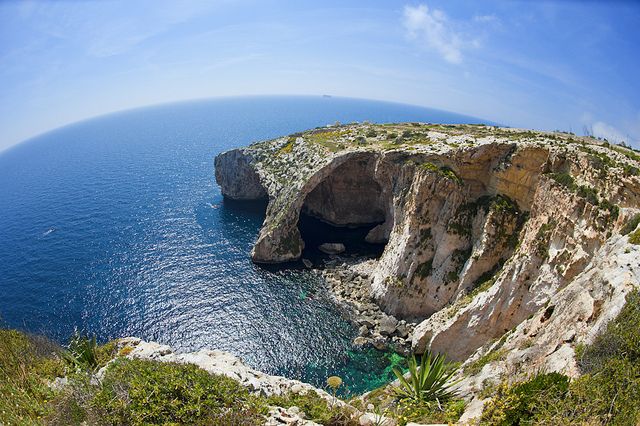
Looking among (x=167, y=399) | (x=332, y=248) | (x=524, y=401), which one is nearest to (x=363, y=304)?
(x=332, y=248)

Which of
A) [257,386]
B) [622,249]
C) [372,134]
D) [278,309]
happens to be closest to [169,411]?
[257,386]

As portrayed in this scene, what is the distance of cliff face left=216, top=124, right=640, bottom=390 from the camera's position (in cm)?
2912

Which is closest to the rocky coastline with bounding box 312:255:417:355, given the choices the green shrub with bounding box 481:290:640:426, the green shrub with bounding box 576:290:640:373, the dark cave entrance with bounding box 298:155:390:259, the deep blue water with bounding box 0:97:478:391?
the deep blue water with bounding box 0:97:478:391

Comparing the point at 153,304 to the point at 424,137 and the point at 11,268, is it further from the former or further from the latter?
the point at 424,137

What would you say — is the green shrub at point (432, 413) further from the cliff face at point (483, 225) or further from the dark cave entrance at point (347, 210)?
the dark cave entrance at point (347, 210)

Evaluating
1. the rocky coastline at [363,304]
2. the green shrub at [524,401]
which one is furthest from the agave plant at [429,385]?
the rocky coastline at [363,304]

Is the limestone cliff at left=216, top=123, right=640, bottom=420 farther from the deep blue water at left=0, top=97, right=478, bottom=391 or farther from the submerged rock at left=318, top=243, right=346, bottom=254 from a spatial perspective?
the deep blue water at left=0, top=97, right=478, bottom=391

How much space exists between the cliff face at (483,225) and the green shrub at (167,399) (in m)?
15.0

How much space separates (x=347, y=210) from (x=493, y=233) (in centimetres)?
3701

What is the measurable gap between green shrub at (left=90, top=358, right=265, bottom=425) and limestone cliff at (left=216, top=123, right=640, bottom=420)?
1496 cm

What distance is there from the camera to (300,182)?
64.4 meters

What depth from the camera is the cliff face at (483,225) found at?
29.1 meters

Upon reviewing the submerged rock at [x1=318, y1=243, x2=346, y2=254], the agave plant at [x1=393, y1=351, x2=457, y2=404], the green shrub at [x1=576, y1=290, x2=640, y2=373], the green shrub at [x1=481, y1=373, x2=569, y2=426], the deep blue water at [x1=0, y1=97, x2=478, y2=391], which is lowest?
the deep blue water at [x1=0, y1=97, x2=478, y2=391]

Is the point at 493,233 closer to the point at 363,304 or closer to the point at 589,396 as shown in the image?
the point at 363,304
